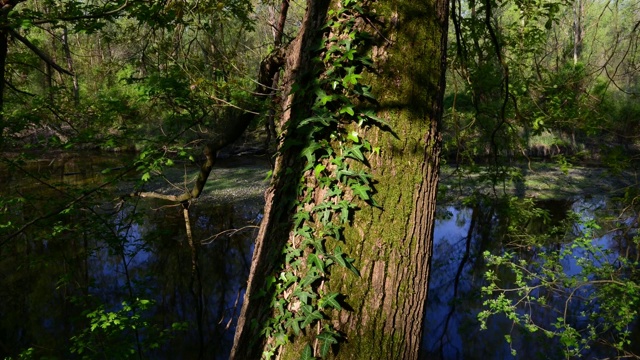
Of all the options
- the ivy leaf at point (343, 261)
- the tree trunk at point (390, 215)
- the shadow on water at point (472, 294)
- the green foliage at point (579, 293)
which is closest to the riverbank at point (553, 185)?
the shadow on water at point (472, 294)

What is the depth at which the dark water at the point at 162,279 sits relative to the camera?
17.0 ft

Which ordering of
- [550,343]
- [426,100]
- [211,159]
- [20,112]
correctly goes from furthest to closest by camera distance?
[550,343]
[20,112]
[211,159]
[426,100]

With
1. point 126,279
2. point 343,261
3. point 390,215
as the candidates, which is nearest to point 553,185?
point 126,279

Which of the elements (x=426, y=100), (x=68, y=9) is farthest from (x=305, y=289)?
(x=68, y=9)

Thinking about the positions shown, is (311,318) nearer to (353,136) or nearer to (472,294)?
(353,136)

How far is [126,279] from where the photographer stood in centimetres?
895

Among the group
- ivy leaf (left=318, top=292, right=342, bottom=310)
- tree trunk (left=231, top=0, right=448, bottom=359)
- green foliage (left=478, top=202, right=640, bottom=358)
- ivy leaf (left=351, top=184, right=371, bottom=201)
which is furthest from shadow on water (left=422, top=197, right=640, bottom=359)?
ivy leaf (left=318, top=292, right=342, bottom=310)

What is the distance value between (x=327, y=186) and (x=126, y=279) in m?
8.84

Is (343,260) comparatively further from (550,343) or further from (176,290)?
(176,290)

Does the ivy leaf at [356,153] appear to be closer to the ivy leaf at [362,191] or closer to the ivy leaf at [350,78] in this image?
the ivy leaf at [362,191]

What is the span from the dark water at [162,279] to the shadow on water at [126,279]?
0.08 feet

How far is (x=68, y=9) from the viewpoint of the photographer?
446 cm

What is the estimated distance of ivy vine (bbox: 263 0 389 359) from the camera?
138 cm

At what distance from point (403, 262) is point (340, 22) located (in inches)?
37.6
